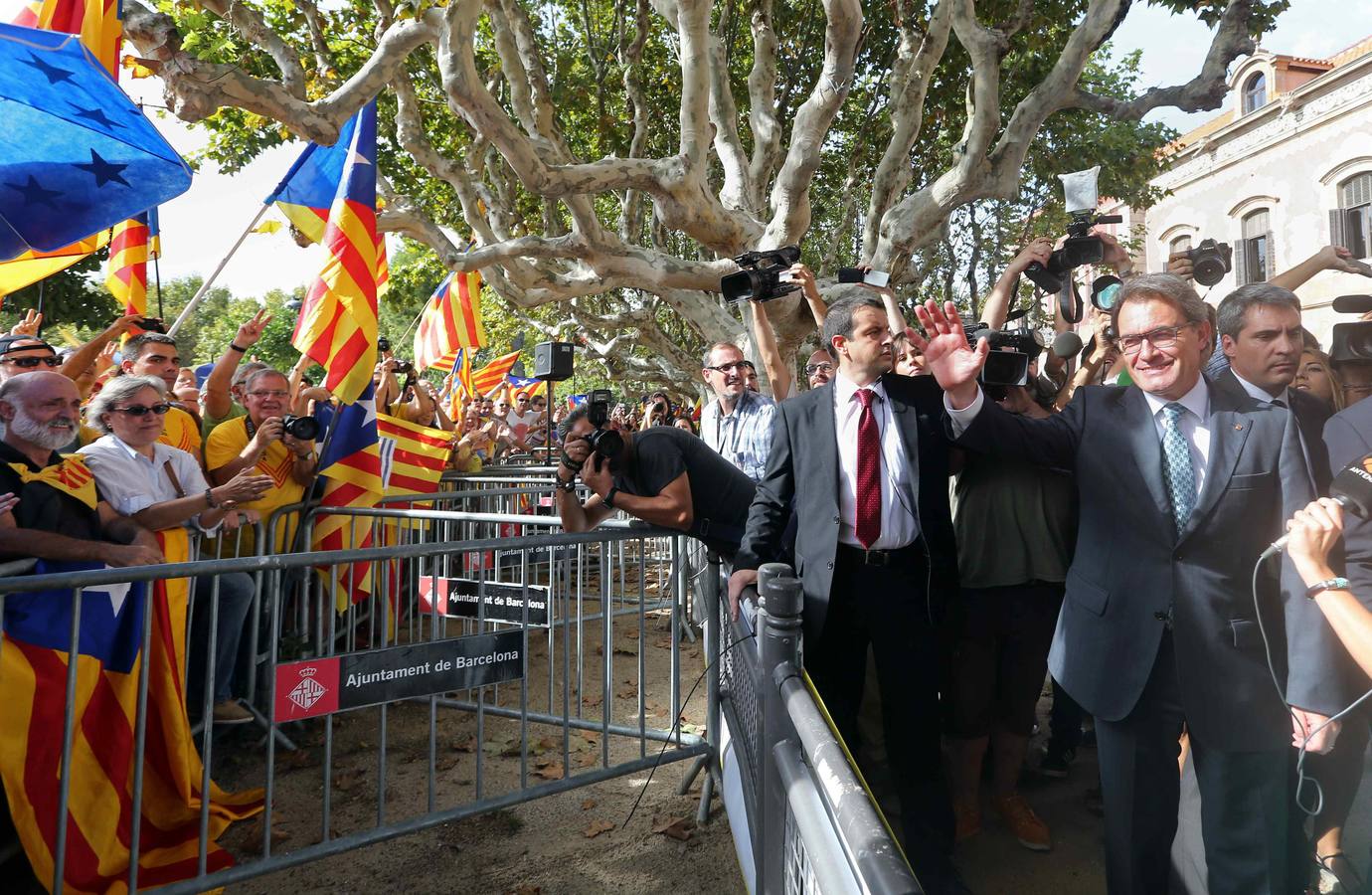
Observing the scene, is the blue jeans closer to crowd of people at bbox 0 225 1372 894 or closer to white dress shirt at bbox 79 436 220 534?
crowd of people at bbox 0 225 1372 894

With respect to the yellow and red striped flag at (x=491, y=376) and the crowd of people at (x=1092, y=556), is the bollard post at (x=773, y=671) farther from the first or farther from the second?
the yellow and red striped flag at (x=491, y=376)

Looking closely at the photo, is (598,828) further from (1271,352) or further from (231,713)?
(1271,352)

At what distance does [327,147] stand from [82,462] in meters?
4.44

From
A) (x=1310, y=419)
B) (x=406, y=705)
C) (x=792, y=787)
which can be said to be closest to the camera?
(x=792, y=787)

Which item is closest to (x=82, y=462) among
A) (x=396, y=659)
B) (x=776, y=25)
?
(x=396, y=659)

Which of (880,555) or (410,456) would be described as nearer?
(880,555)

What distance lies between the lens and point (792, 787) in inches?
53.0

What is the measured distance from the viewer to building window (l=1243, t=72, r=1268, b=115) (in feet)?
88.4

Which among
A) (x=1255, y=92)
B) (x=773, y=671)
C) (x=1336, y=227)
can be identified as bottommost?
(x=773, y=671)

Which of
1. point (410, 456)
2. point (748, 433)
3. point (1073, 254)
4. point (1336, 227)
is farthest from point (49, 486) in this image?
point (1336, 227)

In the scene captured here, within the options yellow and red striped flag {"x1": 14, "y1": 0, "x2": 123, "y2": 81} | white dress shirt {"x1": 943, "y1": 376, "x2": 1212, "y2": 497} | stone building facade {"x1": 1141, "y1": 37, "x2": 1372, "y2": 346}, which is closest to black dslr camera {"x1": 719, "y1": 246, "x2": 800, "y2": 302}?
white dress shirt {"x1": 943, "y1": 376, "x2": 1212, "y2": 497}

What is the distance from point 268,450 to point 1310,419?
508 centimetres

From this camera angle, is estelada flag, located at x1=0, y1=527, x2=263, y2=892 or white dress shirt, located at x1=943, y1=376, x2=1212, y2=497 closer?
white dress shirt, located at x1=943, y1=376, x2=1212, y2=497

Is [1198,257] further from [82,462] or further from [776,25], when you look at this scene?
[776,25]
